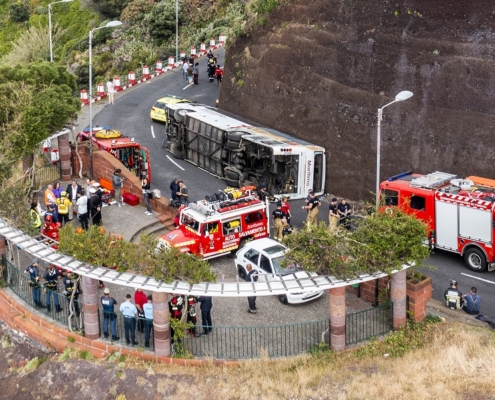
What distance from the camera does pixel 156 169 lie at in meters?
37.3

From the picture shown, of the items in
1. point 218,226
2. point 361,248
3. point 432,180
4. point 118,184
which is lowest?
point 118,184

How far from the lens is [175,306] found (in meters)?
21.7

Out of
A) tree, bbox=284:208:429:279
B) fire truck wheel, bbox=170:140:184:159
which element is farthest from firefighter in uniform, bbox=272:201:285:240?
fire truck wheel, bbox=170:140:184:159

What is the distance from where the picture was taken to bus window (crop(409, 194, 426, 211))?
2827 cm

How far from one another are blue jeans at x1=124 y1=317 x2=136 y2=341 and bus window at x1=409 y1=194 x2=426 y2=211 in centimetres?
1124

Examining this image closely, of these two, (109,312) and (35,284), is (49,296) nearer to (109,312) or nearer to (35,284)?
(35,284)

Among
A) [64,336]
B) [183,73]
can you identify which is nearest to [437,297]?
[64,336]

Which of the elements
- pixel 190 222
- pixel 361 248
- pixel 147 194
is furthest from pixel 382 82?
pixel 361 248

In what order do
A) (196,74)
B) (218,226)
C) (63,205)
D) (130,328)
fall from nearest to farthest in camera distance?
(130,328), (218,226), (63,205), (196,74)

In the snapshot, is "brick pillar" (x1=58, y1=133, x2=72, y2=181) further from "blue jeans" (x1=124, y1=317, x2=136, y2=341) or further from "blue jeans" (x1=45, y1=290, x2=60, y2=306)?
"blue jeans" (x1=124, y1=317, x2=136, y2=341)

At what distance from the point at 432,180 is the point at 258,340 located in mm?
10134

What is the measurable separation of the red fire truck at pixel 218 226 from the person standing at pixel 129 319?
5005mm

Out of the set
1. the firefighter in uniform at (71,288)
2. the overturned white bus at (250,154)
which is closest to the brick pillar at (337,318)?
the firefighter in uniform at (71,288)

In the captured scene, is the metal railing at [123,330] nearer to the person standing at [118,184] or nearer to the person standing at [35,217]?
the person standing at [35,217]
